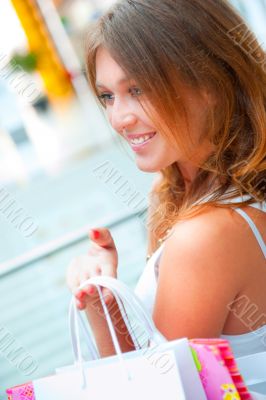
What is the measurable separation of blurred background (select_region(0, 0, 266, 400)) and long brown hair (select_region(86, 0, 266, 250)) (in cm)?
16

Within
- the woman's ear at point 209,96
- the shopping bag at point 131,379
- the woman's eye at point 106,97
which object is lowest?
the shopping bag at point 131,379

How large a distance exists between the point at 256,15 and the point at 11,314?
188 centimetres

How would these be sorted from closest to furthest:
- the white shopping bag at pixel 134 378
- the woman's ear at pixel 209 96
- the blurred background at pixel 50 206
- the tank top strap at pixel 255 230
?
the white shopping bag at pixel 134 378
the tank top strap at pixel 255 230
the woman's ear at pixel 209 96
the blurred background at pixel 50 206

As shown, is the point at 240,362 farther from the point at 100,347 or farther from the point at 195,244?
the point at 100,347

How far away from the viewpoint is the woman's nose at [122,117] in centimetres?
122

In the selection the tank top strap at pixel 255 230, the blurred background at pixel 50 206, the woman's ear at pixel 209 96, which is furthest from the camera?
the blurred background at pixel 50 206

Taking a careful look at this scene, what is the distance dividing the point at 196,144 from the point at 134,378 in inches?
23.1

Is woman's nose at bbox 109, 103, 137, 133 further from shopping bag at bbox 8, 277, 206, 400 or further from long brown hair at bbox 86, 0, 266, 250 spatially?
shopping bag at bbox 8, 277, 206, 400

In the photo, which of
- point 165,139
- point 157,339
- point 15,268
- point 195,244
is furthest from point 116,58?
point 15,268

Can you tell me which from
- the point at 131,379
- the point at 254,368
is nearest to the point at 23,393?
the point at 131,379

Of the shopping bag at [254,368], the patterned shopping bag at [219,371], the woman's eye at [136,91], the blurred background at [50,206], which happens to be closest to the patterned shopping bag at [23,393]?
the patterned shopping bag at [219,371]

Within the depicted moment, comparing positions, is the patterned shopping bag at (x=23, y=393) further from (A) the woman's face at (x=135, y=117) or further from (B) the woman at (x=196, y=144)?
(A) the woman's face at (x=135, y=117)

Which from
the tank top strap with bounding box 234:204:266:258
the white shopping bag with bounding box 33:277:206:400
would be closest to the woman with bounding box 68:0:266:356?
the tank top strap with bounding box 234:204:266:258

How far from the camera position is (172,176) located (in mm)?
1617
